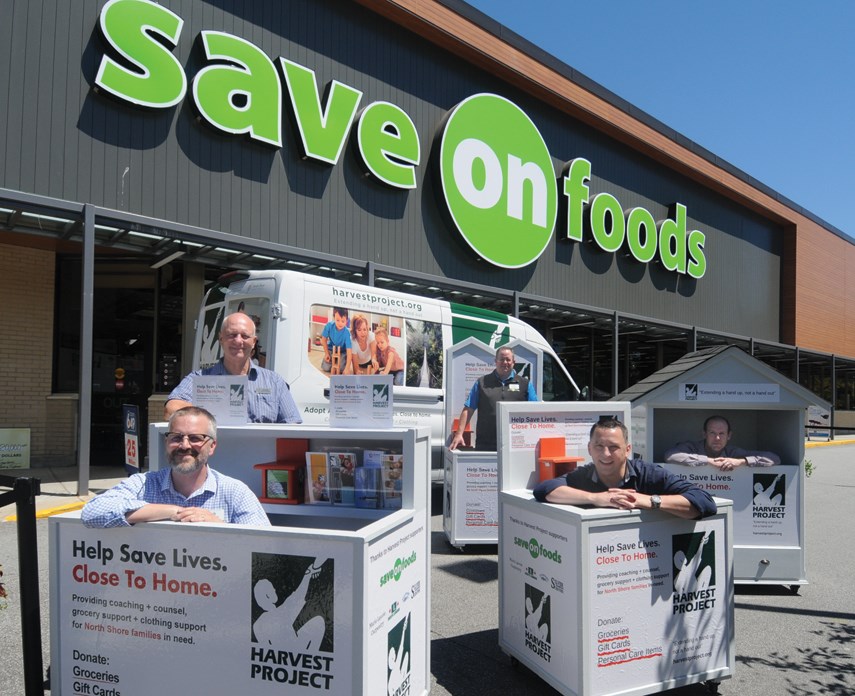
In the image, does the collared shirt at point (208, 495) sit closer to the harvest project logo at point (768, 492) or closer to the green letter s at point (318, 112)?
the harvest project logo at point (768, 492)

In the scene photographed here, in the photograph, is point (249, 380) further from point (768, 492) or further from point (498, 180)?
point (498, 180)

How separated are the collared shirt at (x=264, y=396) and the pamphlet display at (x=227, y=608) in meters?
1.34

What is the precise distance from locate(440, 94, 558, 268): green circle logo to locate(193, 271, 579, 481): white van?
4.12 metres

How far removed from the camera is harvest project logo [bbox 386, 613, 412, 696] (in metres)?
2.64

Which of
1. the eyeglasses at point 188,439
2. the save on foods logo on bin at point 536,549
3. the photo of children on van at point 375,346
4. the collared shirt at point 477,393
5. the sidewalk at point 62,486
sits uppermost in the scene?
the photo of children on van at point 375,346

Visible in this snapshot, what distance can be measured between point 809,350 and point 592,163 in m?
15.3

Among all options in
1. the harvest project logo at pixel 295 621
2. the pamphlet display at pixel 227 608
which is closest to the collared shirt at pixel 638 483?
the pamphlet display at pixel 227 608

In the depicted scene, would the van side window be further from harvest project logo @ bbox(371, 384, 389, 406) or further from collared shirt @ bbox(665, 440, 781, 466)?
collared shirt @ bbox(665, 440, 781, 466)

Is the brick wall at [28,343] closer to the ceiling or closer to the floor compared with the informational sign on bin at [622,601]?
closer to the ceiling

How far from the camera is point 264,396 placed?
13.1 feet

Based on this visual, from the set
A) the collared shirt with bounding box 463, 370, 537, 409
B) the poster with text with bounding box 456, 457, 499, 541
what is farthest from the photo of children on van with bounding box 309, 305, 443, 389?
the poster with text with bounding box 456, 457, 499, 541

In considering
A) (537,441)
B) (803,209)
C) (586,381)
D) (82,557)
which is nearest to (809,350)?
(803,209)

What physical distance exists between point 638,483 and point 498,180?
11.1 meters

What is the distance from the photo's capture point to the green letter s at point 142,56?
28.0 ft
